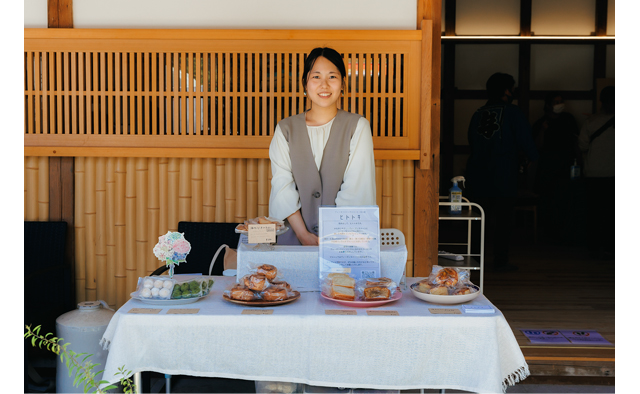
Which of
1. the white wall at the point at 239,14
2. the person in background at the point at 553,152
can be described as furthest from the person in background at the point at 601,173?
the white wall at the point at 239,14

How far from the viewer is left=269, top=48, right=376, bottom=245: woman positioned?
9.14 ft

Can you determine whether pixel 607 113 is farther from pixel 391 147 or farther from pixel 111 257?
pixel 111 257

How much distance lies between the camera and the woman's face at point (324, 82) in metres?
2.70

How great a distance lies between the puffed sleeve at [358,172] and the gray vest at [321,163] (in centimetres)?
2

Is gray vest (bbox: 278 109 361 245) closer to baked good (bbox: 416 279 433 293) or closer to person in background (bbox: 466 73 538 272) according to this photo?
baked good (bbox: 416 279 433 293)

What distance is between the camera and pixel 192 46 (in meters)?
3.58

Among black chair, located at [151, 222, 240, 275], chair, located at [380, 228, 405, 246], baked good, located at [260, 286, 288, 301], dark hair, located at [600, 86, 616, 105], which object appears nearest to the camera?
baked good, located at [260, 286, 288, 301]

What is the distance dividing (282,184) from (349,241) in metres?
0.69

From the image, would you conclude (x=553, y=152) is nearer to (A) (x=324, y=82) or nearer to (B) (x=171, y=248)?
(A) (x=324, y=82)

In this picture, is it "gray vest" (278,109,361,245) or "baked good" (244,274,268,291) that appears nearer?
"baked good" (244,274,268,291)

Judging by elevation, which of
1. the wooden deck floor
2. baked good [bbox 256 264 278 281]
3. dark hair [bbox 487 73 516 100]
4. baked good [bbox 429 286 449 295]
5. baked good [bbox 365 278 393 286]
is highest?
dark hair [bbox 487 73 516 100]

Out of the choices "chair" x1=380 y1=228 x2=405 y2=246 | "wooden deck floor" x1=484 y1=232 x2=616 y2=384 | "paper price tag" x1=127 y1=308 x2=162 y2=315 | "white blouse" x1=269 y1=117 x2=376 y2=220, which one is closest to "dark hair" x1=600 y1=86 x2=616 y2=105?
"wooden deck floor" x1=484 y1=232 x2=616 y2=384

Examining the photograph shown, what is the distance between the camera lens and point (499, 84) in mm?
5207

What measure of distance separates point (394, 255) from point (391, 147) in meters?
1.41
